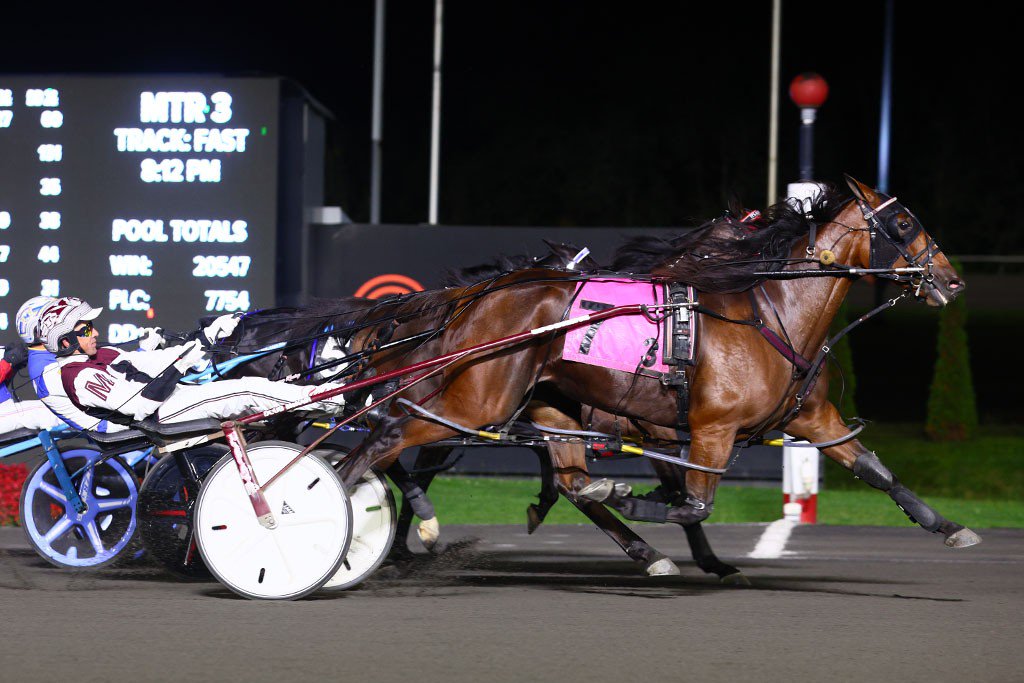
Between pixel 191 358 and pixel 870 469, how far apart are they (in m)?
3.27

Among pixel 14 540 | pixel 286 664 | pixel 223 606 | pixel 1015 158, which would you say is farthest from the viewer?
pixel 1015 158

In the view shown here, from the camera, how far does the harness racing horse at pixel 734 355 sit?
6.21 m

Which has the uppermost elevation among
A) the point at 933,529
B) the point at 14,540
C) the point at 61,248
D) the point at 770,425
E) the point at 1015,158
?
the point at 1015,158

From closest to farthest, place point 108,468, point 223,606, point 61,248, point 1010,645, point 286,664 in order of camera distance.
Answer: point 286,664 < point 1010,645 < point 223,606 < point 108,468 < point 61,248

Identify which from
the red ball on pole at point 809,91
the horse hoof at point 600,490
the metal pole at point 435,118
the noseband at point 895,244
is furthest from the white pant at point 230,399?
the metal pole at point 435,118

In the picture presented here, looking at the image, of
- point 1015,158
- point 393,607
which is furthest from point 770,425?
point 1015,158

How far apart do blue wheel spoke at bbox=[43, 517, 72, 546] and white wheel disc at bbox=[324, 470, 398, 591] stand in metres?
1.50

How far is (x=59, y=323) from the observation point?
6.76m

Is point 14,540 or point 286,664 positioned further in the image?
point 14,540

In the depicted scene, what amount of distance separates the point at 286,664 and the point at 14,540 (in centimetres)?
417

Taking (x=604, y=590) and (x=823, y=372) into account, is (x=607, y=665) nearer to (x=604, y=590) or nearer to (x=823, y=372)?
(x=604, y=590)

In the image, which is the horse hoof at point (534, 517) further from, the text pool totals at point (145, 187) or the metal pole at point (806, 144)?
the text pool totals at point (145, 187)

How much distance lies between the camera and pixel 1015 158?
35.2 m

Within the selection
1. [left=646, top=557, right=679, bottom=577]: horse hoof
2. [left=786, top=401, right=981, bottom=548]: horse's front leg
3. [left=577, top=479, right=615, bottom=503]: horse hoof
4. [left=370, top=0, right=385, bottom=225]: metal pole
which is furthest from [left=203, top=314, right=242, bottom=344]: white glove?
[left=370, top=0, right=385, bottom=225]: metal pole
